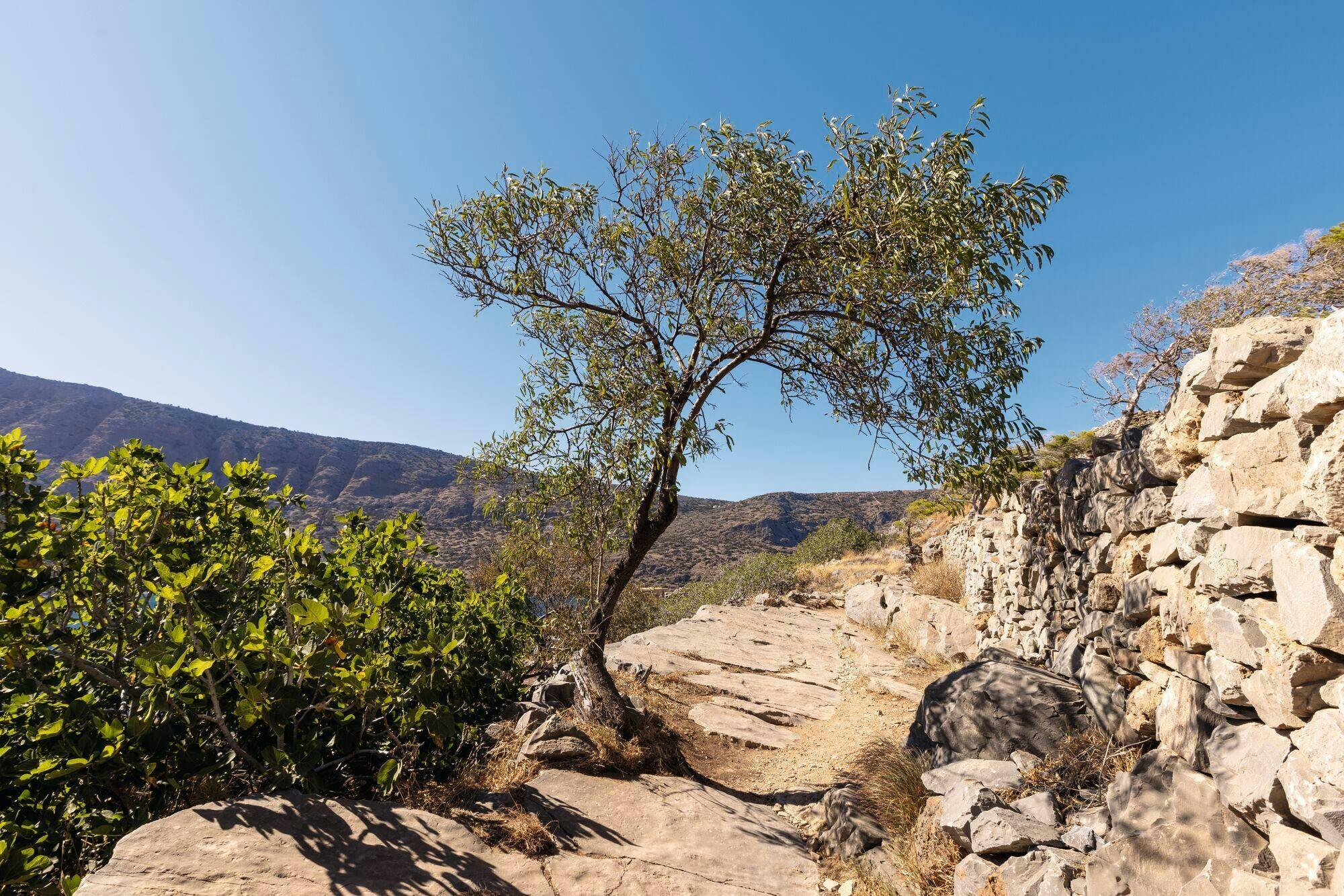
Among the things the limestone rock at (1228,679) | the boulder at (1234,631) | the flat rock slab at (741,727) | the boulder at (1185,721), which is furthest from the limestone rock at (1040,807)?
the flat rock slab at (741,727)

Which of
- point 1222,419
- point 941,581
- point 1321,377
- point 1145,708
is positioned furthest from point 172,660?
point 941,581

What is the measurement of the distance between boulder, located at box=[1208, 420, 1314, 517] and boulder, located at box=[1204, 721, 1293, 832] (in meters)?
1.18

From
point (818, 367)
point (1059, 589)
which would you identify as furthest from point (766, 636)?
point (818, 367)

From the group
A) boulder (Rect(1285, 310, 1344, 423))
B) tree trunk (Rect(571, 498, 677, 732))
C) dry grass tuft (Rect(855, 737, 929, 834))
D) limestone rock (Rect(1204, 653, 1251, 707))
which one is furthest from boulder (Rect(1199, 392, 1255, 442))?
tree trunk (Rect(571, 498, 677, 732))

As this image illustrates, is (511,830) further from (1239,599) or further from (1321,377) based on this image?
(1321,377)

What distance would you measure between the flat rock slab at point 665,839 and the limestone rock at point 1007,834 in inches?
51.3

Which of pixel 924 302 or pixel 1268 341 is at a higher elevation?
pixel 924 302

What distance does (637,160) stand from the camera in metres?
7.39

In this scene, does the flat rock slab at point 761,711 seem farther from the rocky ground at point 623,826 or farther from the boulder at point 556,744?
the boulder at point 556,744

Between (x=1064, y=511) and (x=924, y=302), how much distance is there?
3.21 m

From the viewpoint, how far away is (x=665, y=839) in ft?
16.1

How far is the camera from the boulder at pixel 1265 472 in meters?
3.18

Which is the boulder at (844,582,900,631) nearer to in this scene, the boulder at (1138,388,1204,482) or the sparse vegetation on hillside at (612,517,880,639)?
the sparse vegetation on hillside at (612,517,880,639)

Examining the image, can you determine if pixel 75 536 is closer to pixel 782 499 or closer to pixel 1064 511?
pixel 1064 511
